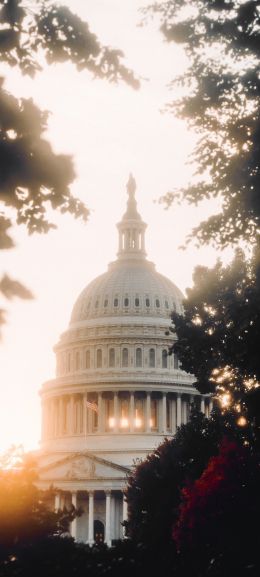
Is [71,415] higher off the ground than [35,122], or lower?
higher

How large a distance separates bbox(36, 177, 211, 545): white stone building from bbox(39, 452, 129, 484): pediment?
2.46 meters

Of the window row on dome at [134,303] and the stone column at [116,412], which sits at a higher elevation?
the window row on dome at [134,303]

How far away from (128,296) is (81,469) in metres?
31.6

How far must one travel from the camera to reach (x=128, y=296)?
124875 mm

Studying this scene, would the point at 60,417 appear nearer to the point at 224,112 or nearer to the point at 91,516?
the point at 91,516

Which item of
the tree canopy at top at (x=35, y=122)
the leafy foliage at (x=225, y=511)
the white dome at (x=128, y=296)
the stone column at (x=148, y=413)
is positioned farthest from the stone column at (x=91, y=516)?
the tree canopy at top at (x=35, y=122)

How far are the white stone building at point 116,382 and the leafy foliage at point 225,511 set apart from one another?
2499 inches

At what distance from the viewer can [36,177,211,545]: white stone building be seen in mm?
112000

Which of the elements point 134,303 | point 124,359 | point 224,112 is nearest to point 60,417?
point 124,359

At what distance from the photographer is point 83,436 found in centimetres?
11569

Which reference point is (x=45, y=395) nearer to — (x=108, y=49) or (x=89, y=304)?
(x=89, y=304)

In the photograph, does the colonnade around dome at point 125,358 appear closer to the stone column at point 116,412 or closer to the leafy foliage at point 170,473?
the stone column at point 116,412

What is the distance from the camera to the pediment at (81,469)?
100250 mm

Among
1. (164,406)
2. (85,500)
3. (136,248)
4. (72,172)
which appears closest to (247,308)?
(72,172)
